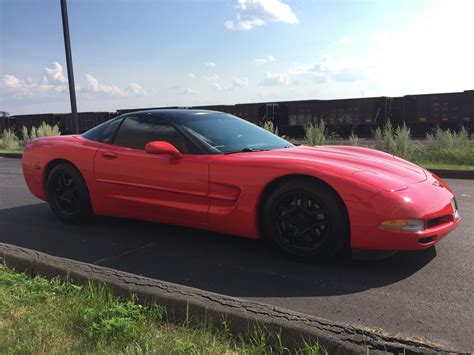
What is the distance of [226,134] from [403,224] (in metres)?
1.96

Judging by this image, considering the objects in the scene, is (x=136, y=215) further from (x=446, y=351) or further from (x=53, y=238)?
(x=446, y=351)

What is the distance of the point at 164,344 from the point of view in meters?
2.33

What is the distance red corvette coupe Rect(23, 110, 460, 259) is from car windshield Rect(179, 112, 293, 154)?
2 centimetres

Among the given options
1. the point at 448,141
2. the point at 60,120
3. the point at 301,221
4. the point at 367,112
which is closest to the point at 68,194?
the point at 301,221

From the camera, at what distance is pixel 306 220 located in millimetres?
3605

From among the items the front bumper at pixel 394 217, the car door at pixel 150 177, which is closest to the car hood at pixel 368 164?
the front bumper at pixel 394 217

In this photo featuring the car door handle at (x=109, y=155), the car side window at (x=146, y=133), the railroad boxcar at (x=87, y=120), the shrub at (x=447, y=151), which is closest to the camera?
the car side window at (x=146, y=133)

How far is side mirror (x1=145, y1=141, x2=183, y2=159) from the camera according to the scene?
4.11m

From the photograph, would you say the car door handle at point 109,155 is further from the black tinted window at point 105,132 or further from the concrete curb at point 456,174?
the concrete curb at point 456,174

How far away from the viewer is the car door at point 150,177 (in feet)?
13.4

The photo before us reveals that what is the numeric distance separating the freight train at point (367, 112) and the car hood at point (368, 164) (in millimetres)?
17722

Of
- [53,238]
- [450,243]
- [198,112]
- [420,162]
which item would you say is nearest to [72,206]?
[53,238]

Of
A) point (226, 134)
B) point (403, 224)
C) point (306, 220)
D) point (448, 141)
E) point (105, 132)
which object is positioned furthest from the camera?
point (448, 141)

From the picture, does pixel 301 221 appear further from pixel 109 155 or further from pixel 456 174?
pixel 456 174
